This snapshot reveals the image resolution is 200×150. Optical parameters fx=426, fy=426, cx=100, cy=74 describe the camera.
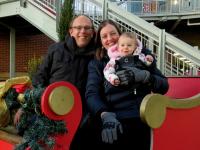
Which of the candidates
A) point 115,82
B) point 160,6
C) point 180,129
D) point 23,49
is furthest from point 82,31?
point 160,6

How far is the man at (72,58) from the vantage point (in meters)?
2.86

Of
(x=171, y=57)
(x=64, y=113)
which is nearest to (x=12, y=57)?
(x=171, y=57)

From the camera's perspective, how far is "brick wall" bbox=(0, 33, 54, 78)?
540 inches

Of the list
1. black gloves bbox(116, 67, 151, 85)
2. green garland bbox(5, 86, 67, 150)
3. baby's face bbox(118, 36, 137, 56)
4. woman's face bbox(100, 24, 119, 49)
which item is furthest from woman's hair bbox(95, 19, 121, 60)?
green garland bbox(5, 86, 67, 150)

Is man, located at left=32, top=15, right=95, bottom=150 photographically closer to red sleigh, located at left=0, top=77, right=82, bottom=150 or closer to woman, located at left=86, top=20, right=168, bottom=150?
woman, located at left=86, top=20, right=168, bottom=150

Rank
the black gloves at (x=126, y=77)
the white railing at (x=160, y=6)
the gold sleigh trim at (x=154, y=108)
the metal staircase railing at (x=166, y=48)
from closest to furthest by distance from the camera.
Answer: the gold sleigh trim at (x=154, y=108) → the black gloves at (x=126, y=77) → the metal staircase railing at (x=166, y=48) → the white railing at (x=160, y=6)

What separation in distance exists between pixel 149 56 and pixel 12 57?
11.3m

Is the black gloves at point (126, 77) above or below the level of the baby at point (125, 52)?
below

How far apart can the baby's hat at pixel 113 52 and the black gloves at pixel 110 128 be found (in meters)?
0.40

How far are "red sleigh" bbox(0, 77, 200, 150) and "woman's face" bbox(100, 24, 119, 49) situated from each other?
0.64 meters

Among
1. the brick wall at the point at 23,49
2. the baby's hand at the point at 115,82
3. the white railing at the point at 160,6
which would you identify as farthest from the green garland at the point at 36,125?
the white railing at the point at 160,6

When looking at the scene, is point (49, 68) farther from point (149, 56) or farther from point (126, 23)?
point (126, 23)

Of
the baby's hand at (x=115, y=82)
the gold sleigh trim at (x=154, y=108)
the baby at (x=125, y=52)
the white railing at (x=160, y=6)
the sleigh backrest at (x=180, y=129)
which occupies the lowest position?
the sleigh backrest at (x=180, y=129)

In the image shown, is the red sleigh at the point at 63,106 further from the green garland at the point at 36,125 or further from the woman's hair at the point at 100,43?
the woman's hair at the point at 100,43
